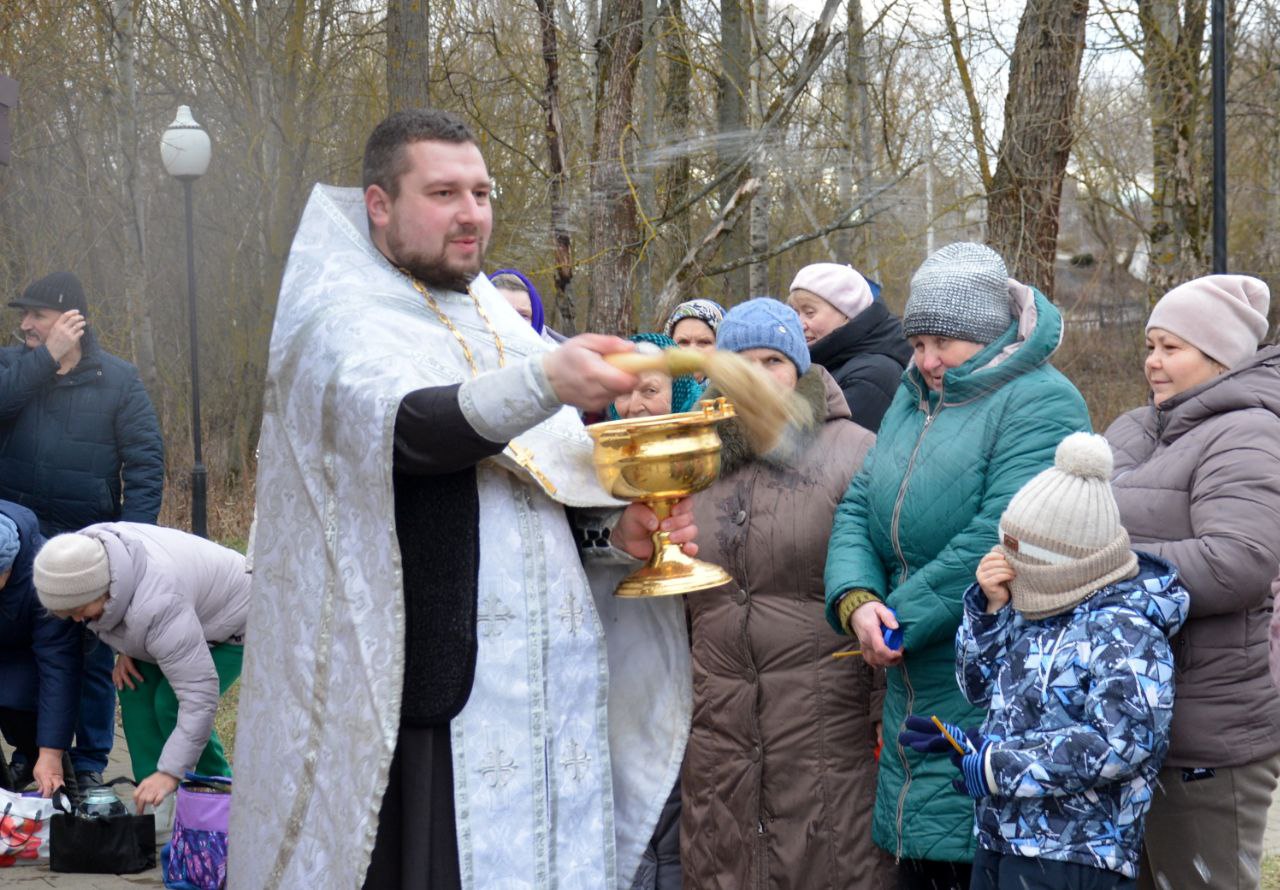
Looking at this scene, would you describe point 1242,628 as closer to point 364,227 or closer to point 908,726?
point 908,726

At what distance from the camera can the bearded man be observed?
2.87 metres

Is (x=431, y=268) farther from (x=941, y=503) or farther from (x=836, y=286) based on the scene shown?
(x=836, y=286)

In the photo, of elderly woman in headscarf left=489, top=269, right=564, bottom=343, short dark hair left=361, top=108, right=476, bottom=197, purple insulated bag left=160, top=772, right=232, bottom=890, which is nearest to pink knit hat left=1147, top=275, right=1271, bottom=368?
short dark hair left=361, top=108, right=476, bottom=197

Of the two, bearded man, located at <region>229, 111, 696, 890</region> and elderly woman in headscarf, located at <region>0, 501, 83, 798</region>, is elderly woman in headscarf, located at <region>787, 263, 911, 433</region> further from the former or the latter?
elderly woman in headscarf, located at <region>0, 501, 83, 798</region>

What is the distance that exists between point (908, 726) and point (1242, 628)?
81 centimetres

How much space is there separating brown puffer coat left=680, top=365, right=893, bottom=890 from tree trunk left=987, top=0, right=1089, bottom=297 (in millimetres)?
6115

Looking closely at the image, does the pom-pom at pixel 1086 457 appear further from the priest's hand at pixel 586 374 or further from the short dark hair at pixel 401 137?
the short dark hair at pixel 401 137

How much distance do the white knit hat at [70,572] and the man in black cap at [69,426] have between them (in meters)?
1.48

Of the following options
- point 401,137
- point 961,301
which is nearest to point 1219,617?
point 961,301

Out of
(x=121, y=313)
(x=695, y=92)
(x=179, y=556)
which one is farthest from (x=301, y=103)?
(x=179, y=556)

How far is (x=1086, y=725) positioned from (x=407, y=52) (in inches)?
261

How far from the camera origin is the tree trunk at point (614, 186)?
885 centimetres

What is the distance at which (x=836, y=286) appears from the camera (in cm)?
504

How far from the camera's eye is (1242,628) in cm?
346
